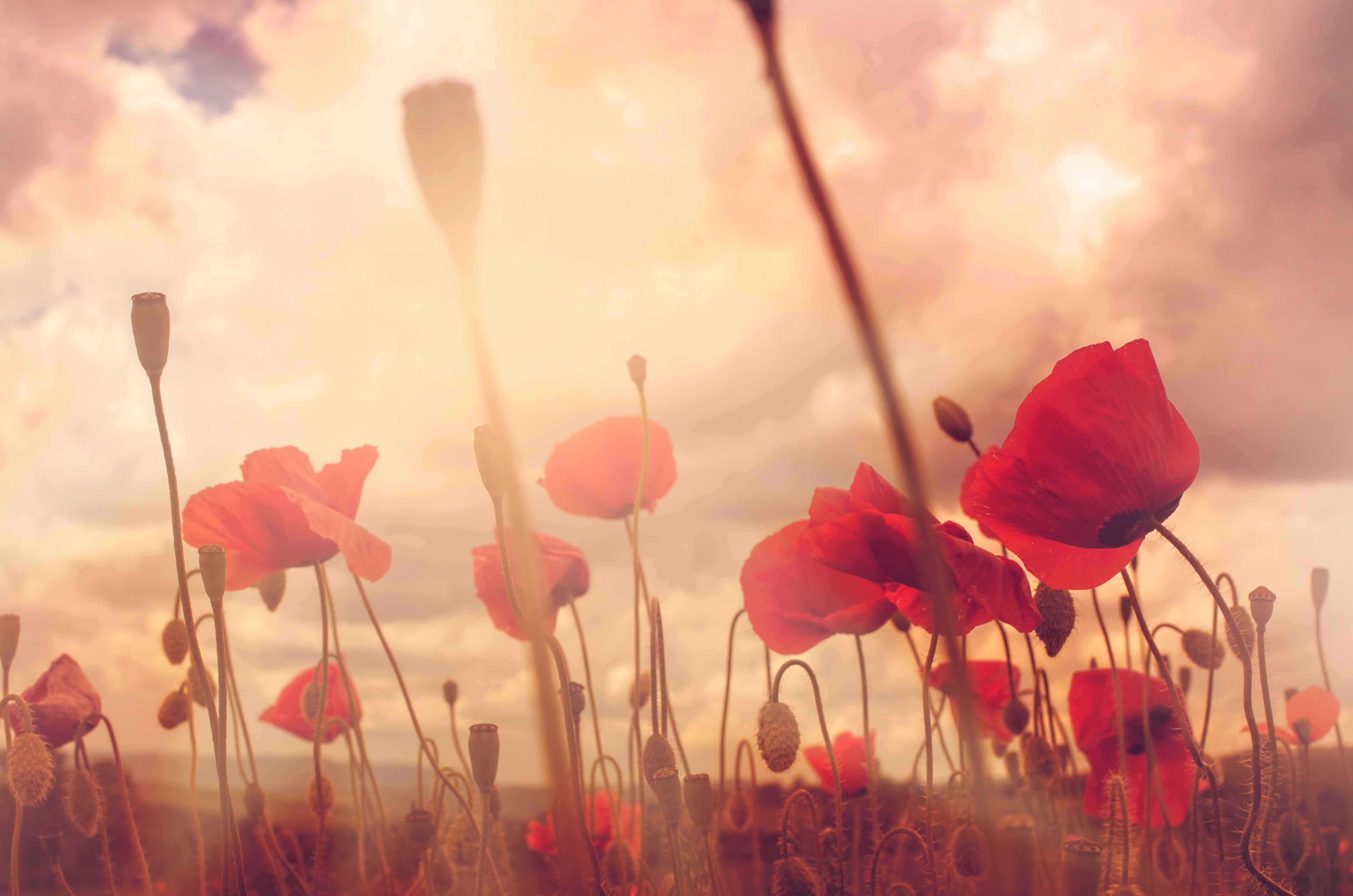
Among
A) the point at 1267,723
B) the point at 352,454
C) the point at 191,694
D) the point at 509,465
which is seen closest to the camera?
the point at 509,465

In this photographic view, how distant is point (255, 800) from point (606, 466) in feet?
3.28

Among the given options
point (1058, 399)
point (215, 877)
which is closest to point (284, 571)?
point (215, 877)

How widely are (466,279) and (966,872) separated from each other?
1.58 m

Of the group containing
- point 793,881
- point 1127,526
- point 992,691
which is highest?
point 1127,526

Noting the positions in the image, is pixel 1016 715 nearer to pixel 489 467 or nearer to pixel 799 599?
pixel 799 599

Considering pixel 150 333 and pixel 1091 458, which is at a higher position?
pixel 150 333

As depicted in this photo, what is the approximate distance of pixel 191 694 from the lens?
203 centimetres

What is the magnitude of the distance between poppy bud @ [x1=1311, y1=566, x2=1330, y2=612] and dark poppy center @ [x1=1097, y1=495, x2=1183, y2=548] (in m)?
1.38

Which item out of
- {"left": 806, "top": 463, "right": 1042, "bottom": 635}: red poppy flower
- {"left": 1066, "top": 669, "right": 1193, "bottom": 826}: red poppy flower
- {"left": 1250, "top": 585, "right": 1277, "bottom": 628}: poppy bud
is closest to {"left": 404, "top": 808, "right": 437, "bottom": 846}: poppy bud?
{"left": 806, "top": 463, "right": 1042, "bottom": 635}: red poppy flower

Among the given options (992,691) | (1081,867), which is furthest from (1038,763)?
(1081,867)

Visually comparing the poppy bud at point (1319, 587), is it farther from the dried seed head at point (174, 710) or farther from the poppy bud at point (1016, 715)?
the dried seed head at point (174, 710)

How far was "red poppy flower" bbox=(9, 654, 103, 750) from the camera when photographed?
2.00 metres

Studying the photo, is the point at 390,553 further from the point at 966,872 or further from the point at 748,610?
the point at 966,872

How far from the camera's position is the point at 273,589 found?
216 centimetres
